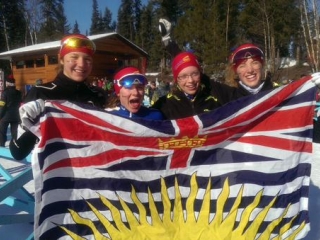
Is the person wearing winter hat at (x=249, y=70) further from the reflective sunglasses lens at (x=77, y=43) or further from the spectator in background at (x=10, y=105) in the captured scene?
the spectator in background at (x=10, y=105)

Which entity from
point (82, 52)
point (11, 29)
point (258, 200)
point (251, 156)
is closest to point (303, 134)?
point (251, 156)

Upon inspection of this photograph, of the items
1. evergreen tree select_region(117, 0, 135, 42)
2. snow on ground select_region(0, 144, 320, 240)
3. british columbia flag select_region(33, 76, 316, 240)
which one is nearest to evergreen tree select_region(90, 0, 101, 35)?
evergreen tree select_region(117, 0, 135, 42)

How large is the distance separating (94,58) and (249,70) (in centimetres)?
2305

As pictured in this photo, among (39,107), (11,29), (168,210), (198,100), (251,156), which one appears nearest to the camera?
(39,107)

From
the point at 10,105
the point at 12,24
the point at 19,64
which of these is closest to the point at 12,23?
the point at 12,24

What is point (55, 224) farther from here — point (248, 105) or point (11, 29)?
point (11, 29)

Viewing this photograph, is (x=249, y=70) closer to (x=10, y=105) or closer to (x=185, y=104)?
(x=185, y=104)

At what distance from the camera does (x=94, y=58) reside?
84.0 feet

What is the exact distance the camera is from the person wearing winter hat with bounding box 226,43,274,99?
356cm

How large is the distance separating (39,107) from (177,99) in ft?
4.63

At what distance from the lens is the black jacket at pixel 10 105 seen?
805cm

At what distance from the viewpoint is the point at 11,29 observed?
4491 centimetres

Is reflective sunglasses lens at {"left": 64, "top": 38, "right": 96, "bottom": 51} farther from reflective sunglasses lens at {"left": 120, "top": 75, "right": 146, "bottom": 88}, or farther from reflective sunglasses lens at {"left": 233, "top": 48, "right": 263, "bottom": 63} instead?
reflective sunglasses lens at {"left": 233, "top": 48, "right": 263, "bottom": 63}

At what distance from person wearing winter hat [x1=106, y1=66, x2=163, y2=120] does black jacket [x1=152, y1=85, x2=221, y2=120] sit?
0.21 m
